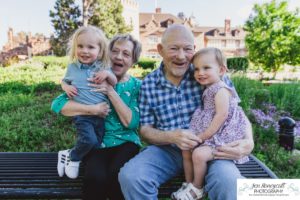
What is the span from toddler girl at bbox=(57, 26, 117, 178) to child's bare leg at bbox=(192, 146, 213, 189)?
74cm

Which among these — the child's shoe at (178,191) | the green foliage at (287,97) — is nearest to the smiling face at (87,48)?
the child's shoe at (178,191)

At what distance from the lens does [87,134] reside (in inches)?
98.8

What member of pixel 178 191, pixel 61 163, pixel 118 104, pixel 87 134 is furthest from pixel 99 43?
pixel 178 191

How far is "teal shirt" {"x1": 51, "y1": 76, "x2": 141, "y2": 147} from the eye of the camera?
2695mm

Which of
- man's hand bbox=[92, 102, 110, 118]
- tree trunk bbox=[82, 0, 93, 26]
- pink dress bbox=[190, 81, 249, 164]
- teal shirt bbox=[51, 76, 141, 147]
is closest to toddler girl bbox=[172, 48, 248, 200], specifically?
pink dress bbox=[190, 81, 249, 164]

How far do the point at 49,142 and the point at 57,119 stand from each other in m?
0.87

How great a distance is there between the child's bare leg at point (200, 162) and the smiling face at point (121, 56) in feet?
3.02

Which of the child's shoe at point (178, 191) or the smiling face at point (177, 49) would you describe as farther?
the smiling face at point (177, 49)

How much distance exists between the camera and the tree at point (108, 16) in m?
28.0

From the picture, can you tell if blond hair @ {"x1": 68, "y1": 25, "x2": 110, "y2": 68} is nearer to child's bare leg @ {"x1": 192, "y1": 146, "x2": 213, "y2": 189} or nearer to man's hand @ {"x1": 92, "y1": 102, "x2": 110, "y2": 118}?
man's hand @ {"x1": 92, "y1": 102, "x2": 110, "y2": 118}

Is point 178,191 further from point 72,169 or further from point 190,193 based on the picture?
point 72,169

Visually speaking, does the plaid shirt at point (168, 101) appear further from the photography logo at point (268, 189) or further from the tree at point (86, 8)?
the tree at point (86, 8)

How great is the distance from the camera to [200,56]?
247 centimetres

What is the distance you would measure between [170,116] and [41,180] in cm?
107
